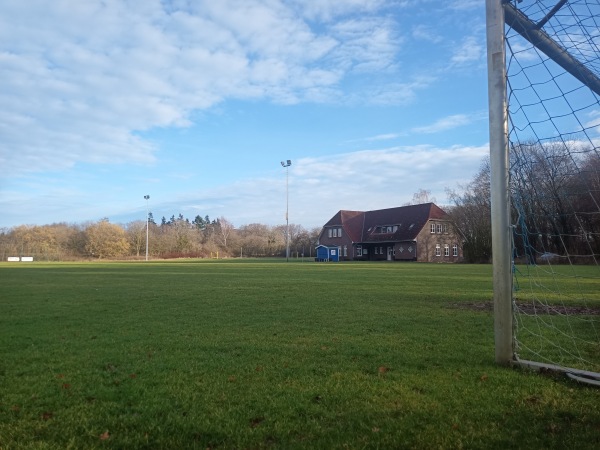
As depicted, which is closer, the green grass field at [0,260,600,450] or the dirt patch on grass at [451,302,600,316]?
the green grass field at [0,260,600,450]

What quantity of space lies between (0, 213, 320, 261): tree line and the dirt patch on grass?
7813 cm

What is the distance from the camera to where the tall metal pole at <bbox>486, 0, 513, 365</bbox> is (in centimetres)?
502

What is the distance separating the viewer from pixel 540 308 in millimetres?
10234

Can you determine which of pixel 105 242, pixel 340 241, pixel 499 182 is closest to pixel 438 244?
pixel 340 241

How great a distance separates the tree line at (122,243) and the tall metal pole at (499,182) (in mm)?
83914

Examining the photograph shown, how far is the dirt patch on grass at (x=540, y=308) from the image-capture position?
9662 millimetres

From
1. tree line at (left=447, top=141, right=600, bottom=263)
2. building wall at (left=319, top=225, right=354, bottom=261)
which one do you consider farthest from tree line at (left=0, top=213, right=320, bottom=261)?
tree line at (left=447, top=141, right=600, bottom=263)

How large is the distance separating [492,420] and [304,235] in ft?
315

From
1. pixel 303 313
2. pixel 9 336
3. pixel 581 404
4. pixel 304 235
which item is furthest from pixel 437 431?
pixel 304 235

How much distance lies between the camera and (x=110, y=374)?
16.8 feet

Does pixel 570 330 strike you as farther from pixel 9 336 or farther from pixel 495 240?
pixel 9 336

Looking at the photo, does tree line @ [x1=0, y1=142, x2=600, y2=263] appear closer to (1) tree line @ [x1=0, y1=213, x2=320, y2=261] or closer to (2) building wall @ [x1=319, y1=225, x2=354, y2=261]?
(1) tree line @ [x1=0, y1=213, x2=320, y2=261]

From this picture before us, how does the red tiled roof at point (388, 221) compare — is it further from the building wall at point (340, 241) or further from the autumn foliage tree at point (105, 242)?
the autumn foliage tree at point (105, 242)

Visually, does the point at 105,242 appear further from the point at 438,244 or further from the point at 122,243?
the point at 438,244
